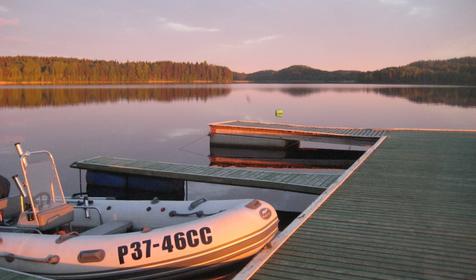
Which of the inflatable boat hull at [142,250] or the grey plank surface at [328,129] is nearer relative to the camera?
the inflatable boat hull at [142,250]

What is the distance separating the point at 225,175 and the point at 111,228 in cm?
425

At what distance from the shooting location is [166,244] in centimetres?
579

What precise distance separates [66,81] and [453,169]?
14215 cm

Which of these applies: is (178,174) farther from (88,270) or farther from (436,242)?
(436,242)

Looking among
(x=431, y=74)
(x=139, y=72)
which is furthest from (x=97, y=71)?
(x=431, y=74)

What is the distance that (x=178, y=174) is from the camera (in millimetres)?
11281

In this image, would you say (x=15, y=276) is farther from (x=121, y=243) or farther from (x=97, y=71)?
(x=97, y=71)

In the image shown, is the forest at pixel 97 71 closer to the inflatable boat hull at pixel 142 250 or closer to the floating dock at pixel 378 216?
the floating dock at pixel 378 216

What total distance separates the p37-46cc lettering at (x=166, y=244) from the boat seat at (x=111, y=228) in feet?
3.73

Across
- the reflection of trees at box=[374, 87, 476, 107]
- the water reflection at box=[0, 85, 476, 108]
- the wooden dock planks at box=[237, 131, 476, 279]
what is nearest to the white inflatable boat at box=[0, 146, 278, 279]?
the wooden dock planks at box=[237, 131, 476, 279]

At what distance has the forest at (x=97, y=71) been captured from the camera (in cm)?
12775

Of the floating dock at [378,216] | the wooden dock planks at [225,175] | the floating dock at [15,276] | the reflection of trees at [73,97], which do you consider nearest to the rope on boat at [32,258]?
the floating dock at [15,276]

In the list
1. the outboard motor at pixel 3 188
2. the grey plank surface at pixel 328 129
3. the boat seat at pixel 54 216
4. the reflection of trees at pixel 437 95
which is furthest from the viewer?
the reflection of trees at pixel 437 95

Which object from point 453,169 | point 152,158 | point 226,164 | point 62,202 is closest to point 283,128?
point 226,164
